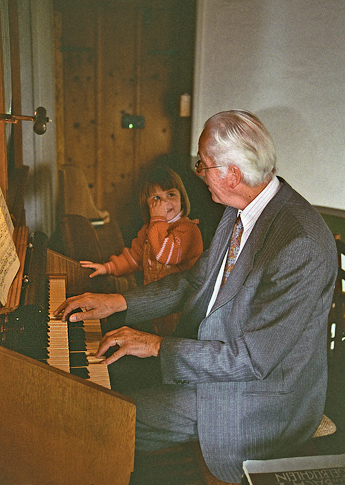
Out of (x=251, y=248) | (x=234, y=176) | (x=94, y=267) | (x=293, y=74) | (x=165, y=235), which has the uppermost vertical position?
(x=293, y=74)

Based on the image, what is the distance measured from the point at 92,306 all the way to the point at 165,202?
83 centimetres

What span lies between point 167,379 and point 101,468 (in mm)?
307

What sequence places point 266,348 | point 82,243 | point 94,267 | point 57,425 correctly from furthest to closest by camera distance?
point 82,243 → point 94,267 → point 266,348 → point 57,425

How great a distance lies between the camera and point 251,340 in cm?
133

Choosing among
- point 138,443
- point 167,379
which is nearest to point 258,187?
point 167,379

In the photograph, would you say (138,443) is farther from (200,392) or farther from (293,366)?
(293,366)

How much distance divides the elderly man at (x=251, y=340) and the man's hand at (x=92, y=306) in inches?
8.3

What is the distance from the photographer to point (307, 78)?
3207mm

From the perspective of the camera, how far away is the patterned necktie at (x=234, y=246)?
1.61 metres

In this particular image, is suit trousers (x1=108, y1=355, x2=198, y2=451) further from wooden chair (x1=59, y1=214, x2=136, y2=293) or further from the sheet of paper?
wooden chair (x1=59, y1=214, x2=136, y2=293)

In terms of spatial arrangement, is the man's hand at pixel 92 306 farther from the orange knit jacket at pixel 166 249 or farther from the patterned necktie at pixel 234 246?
the orange knit jacket at pixel 166 249

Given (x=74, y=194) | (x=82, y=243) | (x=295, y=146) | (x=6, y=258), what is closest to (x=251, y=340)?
(x=6, y=258)

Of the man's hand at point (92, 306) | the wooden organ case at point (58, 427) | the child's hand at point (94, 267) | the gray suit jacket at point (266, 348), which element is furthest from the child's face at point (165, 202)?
the wooden organ case at point (58, 427)

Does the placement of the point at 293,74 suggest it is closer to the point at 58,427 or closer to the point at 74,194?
the point at 74,194
